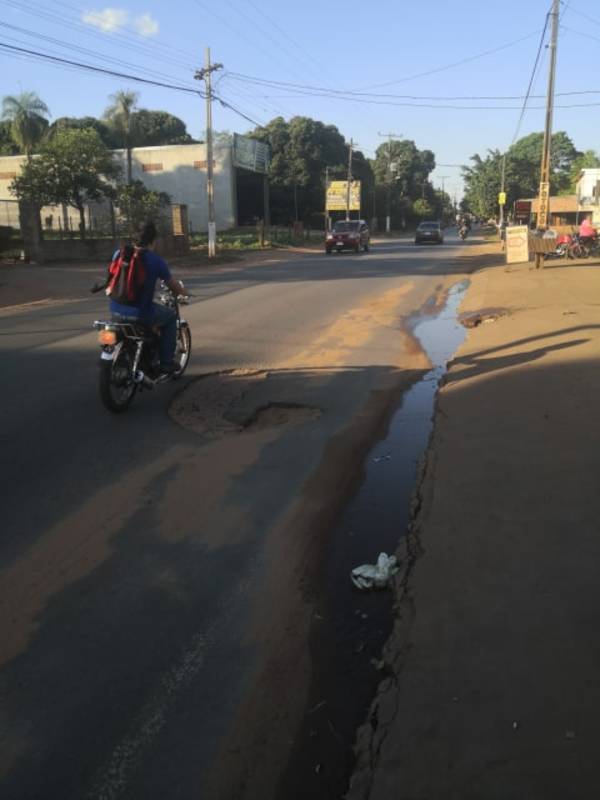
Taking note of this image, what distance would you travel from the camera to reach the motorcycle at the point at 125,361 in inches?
253

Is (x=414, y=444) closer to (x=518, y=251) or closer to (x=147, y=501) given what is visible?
(x=147, y=501)

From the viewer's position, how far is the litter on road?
3676 millimetres

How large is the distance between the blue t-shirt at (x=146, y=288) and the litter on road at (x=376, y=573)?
3914mm

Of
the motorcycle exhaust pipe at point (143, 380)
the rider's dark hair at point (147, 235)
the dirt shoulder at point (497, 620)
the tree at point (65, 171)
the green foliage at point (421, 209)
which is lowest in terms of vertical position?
the dirt shoulder at point (497, 620)

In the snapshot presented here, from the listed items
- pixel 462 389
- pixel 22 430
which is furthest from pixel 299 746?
pixel 462 389

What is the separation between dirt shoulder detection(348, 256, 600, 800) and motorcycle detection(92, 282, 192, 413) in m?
2.96

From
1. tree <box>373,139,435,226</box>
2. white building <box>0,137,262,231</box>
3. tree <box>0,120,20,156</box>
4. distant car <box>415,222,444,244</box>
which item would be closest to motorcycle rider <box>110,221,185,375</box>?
distant car <box>415,222,444,244</box>

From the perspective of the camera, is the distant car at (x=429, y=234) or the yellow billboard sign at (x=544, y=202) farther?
the distant car at (x=429, y=234)

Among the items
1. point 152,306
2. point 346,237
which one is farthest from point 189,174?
point 152,306

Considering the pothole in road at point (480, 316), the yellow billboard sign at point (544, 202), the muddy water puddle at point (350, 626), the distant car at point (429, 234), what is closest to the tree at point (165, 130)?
the distant car at point (429, 234)

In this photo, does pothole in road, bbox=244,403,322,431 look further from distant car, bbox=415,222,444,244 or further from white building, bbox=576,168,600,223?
white building, bbox=576,168,600,223

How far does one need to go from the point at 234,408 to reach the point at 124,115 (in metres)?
47.7

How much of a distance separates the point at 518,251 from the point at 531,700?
22.3 meters

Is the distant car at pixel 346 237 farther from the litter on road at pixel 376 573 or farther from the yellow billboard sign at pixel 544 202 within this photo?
the litter on road at pixel 376 573
